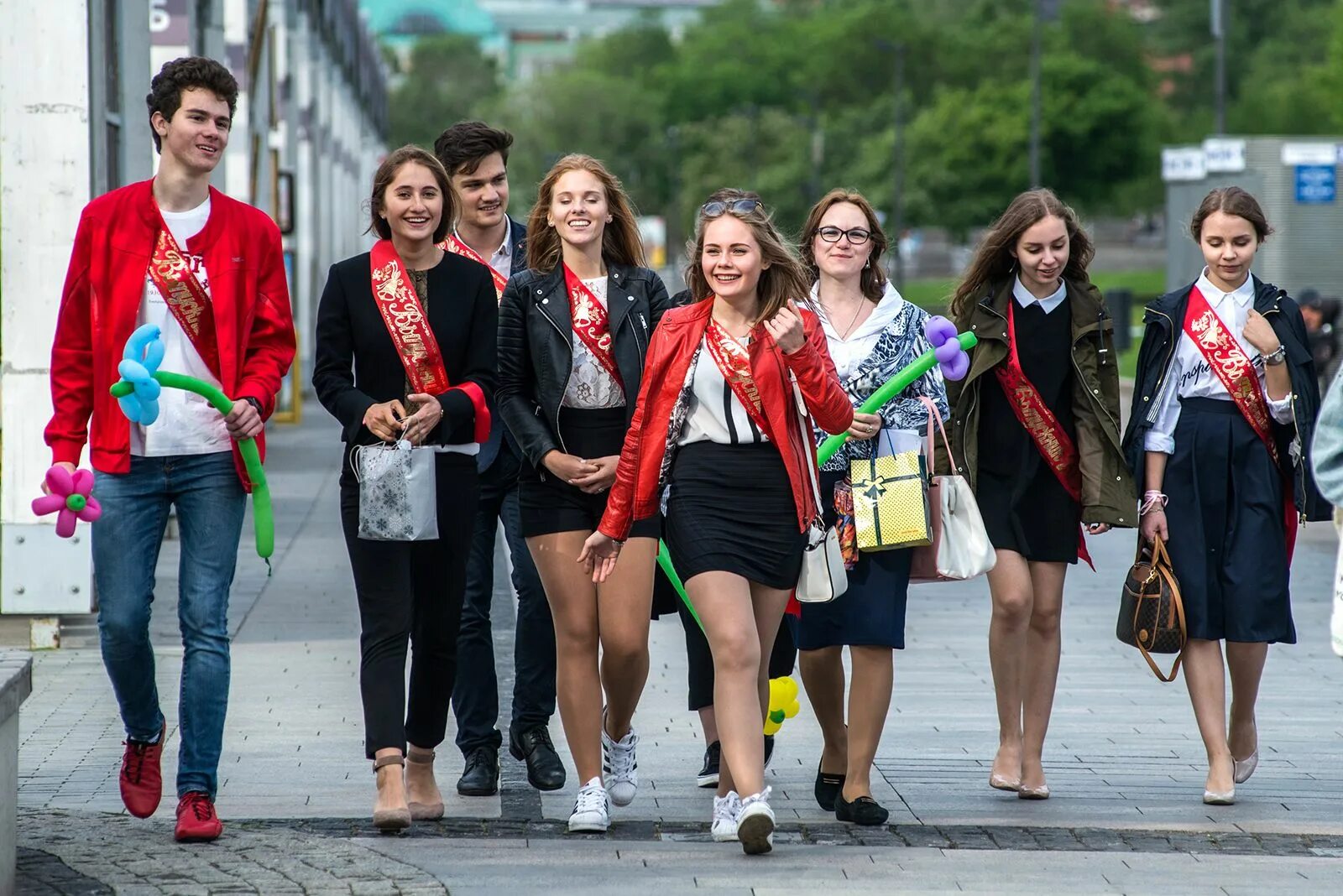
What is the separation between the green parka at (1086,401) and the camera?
6.52 m

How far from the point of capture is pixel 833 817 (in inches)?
248

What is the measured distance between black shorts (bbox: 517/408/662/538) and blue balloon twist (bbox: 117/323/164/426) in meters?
1.10

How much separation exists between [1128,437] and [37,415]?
15.9 feet

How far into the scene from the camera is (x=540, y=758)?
664 centimetres

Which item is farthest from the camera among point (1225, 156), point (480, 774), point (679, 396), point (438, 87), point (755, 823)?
point (438, 87)

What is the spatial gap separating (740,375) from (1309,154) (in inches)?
1350

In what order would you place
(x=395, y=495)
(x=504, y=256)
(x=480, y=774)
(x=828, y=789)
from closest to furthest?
1. (x=395, y=495)
2. (x=828, y=789)
3. (x=480, y=774)
4. (x=504, y=256)

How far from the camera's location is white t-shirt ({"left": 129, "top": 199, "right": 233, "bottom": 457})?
18.6ft

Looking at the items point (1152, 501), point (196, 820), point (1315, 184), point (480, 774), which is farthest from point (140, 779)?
point (1315, 184)

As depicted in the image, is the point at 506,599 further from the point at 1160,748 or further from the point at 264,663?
the point at 1160,748

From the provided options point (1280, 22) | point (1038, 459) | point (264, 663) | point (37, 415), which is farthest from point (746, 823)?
point (1280, 22)

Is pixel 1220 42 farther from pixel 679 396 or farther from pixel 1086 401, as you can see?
pixel 679 396

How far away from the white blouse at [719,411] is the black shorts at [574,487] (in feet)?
1.23

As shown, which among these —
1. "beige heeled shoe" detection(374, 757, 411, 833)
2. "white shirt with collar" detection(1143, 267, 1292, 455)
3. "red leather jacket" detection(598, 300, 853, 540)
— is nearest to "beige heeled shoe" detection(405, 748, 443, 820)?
"beige heeled shoe" detection(374, 757, 411, 833)
